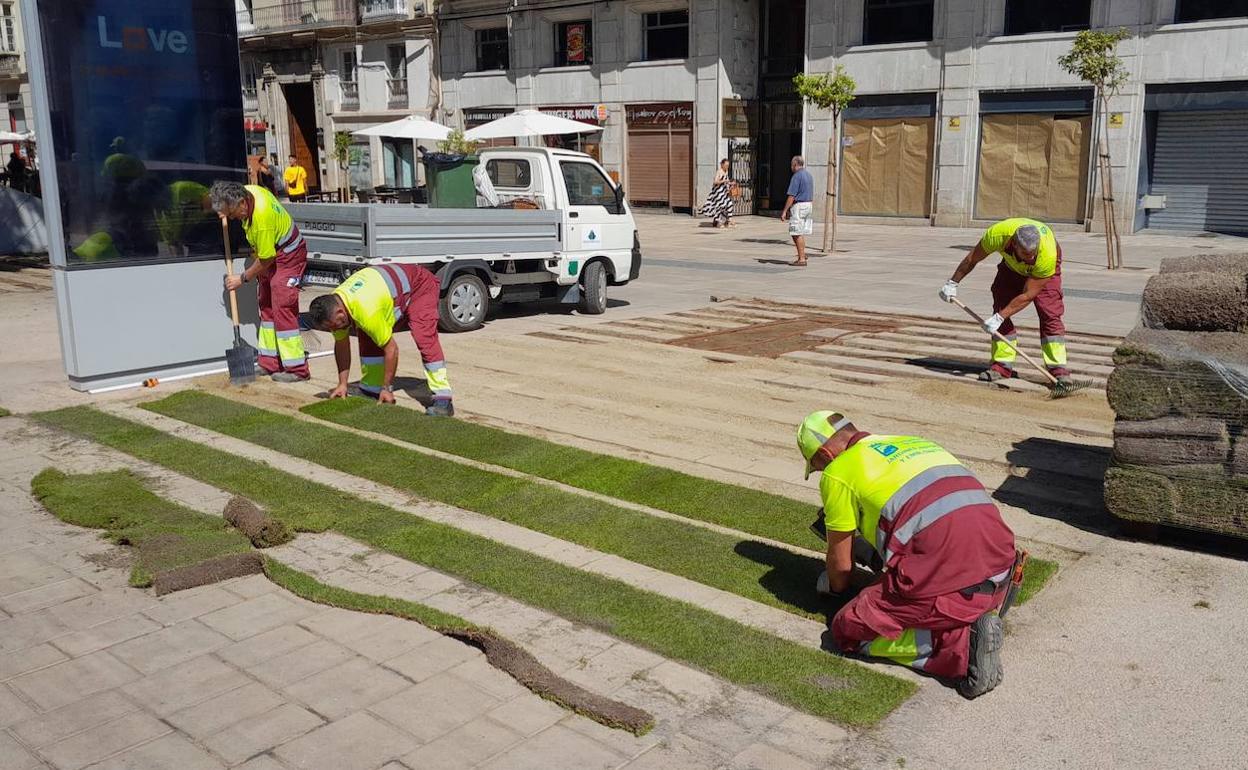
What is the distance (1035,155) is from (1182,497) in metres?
22.2

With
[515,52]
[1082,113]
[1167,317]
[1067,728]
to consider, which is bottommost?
[1067,728]

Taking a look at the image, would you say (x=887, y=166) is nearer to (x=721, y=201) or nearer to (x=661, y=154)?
(x=721, y=201)

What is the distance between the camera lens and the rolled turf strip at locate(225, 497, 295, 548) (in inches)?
241

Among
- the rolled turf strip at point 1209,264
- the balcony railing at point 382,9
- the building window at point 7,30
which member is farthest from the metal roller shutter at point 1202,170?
the building window at point 7,30

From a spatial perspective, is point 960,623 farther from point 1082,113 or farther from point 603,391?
point 1082,113

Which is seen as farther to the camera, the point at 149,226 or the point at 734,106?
the point at 734,106

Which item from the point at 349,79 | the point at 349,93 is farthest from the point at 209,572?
the point at 349,79

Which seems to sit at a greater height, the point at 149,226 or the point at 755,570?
the point at 149,226

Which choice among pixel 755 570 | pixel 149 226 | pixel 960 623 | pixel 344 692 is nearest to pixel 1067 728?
pixel 960 623

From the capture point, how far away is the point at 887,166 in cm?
2866

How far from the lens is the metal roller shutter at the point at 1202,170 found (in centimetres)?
2409

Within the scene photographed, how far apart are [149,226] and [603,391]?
4.33m

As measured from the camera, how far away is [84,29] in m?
9.38

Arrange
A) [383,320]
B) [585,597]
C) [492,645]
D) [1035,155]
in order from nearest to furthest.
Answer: [492,645]
[585,597]
[383,320]
[1035,155]
